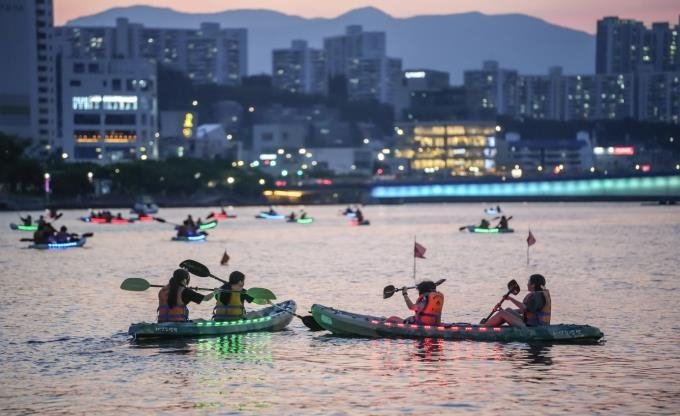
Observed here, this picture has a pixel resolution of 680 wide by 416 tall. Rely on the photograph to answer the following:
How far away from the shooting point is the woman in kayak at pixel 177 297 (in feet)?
116

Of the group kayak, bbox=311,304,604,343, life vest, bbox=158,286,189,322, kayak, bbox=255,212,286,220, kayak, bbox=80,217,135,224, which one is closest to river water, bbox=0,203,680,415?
kayak, bbox=311,304,604,343

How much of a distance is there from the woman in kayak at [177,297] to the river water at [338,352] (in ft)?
2.79

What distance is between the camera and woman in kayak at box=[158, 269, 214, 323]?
1388 inches

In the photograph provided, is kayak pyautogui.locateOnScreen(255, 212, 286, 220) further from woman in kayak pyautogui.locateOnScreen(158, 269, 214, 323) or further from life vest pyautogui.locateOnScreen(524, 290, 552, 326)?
life vest pyautogui.locateOnScreen(524, 290, 552, 326)

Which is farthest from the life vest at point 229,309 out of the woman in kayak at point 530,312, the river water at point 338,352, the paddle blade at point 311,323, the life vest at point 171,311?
the woman in kayak at point 530,312

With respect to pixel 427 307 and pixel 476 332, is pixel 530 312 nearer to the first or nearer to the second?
pixel 476 332

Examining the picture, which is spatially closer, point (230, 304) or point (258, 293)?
point (230, 304)

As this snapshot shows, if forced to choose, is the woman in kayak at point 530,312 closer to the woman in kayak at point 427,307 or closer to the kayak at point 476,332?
the kayak at point 476,332

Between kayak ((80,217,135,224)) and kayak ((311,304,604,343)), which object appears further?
kayak ((80,217,135,224))

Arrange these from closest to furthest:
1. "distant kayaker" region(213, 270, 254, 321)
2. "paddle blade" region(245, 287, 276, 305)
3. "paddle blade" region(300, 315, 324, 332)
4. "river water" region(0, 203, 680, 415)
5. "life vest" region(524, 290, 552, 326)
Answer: "river water" region(0, 203, 680, 415)
"life vest" region(524, 290, 552, 326)
"distant kayaker" region(213, 270, 254, 321)
"paddle blade" region(245, 287, 276, 305)
"paddle blade" region(300, 315, 324, 332)

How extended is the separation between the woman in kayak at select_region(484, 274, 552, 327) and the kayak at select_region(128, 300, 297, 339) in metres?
6.22

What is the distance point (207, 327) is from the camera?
3647 cm

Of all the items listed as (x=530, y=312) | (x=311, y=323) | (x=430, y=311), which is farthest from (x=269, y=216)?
(x=530, y=312)

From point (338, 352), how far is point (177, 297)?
444 centimetres
